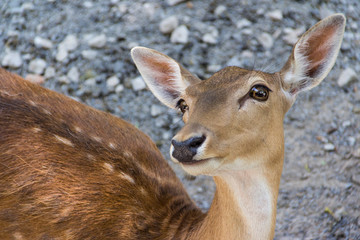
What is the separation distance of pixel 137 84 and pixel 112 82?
0.25m

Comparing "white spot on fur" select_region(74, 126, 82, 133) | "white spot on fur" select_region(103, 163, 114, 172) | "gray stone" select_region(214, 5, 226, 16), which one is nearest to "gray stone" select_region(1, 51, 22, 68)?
"gray stone" select_region(214, 5, 226, 16)

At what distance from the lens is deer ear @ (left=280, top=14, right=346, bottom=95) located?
286 centimetres

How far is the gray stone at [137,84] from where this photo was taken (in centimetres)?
495

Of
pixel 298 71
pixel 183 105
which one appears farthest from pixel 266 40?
pixel 183 105

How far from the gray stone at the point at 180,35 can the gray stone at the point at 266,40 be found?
0.72 metres

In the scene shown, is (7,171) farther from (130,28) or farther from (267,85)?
(130,28)

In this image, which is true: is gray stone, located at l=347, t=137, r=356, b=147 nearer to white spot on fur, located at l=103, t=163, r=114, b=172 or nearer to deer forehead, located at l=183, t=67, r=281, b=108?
deer forehead, located at l=183, t=67, r=281, b=108

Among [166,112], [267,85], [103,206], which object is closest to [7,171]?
[103,206]

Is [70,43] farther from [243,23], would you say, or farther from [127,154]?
[127,154]

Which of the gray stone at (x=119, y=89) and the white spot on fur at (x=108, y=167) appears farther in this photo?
the gray stone at (x=119, y=89)

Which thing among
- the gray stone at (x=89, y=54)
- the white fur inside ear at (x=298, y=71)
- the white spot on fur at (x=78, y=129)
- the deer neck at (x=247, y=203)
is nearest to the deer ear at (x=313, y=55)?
the white fur inside ear at (x=298, y=71)

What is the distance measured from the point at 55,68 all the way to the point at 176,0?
144cm

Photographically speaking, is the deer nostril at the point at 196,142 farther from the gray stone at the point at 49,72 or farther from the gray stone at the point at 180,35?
the gray stone at the point at 49,72

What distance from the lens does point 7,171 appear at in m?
3.00
